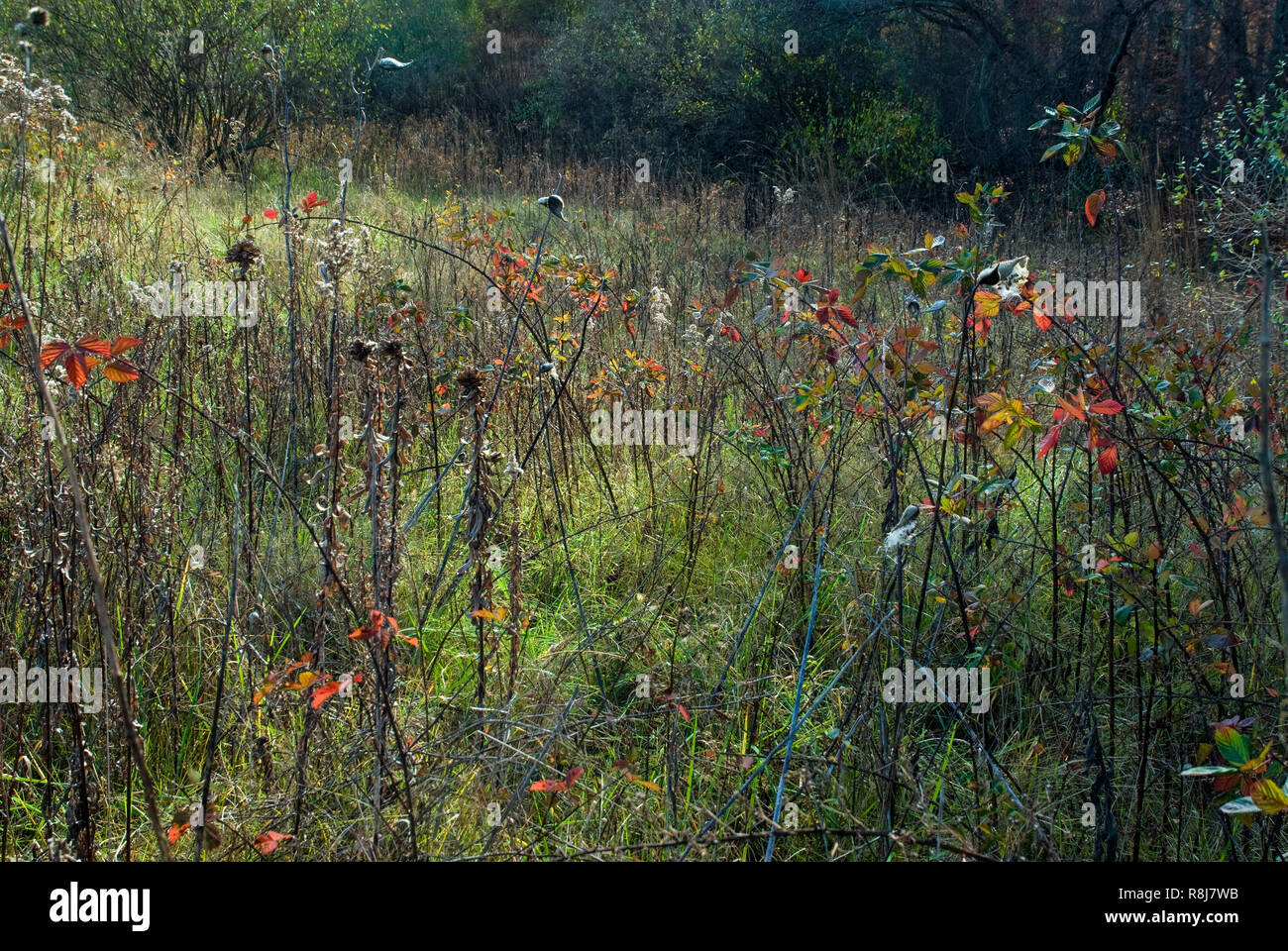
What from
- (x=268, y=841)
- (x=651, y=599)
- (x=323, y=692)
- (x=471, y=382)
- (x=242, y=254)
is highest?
(x=242, y=254)

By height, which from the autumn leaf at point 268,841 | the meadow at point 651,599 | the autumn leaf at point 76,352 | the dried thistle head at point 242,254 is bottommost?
the autumn leaf at point 268,841

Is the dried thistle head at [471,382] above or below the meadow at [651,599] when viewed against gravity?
above

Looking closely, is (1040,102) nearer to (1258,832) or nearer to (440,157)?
(440,157)

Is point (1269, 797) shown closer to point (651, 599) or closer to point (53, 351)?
point (651, 599)

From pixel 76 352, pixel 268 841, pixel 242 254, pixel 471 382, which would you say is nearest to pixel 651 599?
pixel 471 382

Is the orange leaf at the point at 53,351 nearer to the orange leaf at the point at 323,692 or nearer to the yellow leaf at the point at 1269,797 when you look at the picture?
the orange leaf at the point at 323,692

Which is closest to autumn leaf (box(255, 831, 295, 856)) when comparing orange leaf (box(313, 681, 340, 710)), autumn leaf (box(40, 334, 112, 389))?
orange leaf (box(313, 681, 340, 710))

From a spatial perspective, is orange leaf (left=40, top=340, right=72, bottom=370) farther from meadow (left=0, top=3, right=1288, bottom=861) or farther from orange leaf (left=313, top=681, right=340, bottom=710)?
orange leaf (left=313, top=681, right=340, bottom=710)

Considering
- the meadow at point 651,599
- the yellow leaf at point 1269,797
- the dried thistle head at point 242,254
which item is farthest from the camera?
the dried thistle head at point 242,254

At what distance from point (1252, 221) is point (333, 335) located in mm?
6307

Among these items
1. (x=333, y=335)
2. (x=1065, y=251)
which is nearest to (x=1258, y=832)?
(x=333, y=335)

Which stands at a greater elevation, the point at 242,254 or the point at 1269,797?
the point at 242,254

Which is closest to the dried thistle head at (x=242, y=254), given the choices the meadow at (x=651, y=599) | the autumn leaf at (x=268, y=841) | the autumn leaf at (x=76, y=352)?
the meadow at (x=651, y=599)

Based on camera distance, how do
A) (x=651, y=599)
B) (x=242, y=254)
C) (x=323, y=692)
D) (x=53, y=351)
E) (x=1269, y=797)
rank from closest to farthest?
1. (x=1269, y=797)
2. (x=53, y=351)
3. (x=323, y=692)
4. (x=242, y=254)
5. (x=651, y=599)
